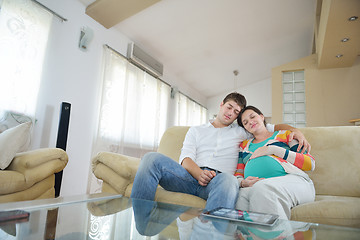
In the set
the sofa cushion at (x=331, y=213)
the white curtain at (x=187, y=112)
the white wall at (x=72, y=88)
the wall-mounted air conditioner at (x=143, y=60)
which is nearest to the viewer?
the sofa cushion at (x=331, y=213)

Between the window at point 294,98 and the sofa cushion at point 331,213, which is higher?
the window at point 294,98

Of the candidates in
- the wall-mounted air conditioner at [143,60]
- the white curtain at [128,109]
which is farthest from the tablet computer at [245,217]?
the wall-mounted air conditioner at [143,60]

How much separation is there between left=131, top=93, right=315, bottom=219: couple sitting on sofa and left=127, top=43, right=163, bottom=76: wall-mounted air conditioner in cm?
238

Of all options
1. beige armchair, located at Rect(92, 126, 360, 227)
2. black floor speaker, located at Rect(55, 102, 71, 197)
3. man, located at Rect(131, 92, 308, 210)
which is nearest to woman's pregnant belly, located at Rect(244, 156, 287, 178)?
man, located at Rect(131, 92, 308, 210)

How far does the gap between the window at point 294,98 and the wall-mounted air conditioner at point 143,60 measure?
2291mm

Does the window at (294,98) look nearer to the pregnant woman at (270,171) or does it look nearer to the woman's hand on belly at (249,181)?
the pregnant woman at (270,171)

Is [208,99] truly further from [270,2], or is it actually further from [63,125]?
[63,125]

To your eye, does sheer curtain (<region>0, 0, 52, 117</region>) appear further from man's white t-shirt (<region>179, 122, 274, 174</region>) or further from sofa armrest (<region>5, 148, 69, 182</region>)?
man's white t-shirt (<region>179, 122, 274, 174</region>)

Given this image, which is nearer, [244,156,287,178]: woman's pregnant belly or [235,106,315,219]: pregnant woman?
[235,106,315,219]: pregnant woman

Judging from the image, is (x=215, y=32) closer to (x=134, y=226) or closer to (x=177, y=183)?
(x=177, y=183)

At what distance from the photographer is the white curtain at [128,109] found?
316 cm

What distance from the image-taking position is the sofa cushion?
1.01 metres

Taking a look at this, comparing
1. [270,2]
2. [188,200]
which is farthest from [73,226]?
[270,2]

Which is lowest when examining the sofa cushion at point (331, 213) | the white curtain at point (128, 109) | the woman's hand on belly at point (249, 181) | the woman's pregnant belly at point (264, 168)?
the sofa cushion at point (331, 213)
